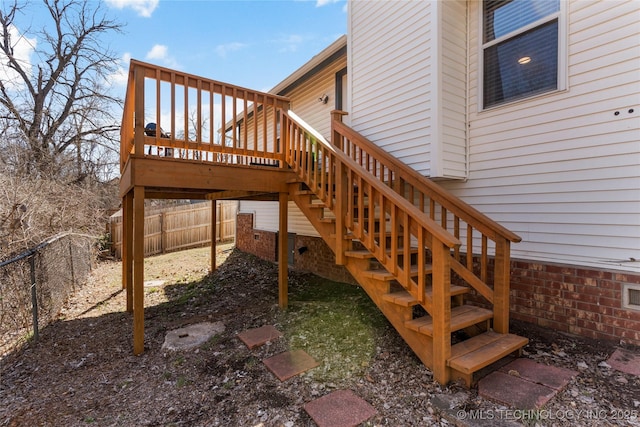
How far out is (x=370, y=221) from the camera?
3.05m

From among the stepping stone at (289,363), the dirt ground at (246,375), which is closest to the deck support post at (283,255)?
the dirt ground at (246,375)

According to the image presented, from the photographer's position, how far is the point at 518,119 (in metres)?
3.64

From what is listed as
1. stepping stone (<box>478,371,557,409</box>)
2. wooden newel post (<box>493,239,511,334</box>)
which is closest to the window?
wooden newel post (<box>493,239,511,334</box>)

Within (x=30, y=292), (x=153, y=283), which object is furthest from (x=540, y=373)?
(x=153, y=283)

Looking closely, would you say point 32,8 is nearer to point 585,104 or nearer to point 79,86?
point 79,86

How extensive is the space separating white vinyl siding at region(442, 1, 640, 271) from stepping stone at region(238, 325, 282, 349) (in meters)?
2.94

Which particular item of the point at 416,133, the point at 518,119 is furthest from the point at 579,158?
the point at 416,133

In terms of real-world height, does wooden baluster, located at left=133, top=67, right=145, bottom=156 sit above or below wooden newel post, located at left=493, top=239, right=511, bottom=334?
above

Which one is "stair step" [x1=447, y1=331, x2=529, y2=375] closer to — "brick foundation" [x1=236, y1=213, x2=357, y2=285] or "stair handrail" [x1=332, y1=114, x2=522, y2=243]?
"stair handrail" [x1=332, y1=114, x2=522, y2=243]

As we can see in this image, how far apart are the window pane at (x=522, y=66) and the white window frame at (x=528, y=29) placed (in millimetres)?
42

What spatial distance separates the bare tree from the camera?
11.1m

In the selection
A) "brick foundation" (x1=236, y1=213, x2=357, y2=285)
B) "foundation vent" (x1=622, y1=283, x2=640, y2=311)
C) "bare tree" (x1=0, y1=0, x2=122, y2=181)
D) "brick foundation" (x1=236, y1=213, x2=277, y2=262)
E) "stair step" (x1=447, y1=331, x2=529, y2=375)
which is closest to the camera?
"stair step" (x1=447, y1=331, x2=529, y2=375)

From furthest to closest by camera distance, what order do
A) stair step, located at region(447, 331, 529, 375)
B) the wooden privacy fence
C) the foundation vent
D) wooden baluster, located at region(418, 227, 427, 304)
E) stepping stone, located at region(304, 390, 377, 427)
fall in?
the wooden privacy fence, the foundation vent, wooden baluster, located at region(418, 227, 427, 304), stair step, located at region(447, 331, 529, 375), stepping stone, located at region(304, 390, 377, 427)

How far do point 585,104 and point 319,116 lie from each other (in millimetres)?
4819
